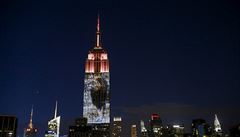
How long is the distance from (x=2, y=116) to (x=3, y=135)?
321 inches

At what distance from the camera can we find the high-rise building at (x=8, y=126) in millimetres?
138250

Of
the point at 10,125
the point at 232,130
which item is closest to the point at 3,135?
the point at 10,125

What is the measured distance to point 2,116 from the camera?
14050cm

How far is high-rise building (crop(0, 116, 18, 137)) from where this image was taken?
5443 inches

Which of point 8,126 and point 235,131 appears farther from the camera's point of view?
point 235,131

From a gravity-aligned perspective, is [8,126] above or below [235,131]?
above

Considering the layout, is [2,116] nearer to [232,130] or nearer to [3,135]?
[3,135]

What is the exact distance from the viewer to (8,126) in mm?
140000

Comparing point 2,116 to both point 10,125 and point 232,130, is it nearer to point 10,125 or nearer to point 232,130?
point 10,125

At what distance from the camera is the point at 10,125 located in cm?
14050

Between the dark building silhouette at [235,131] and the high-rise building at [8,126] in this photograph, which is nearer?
the high-rise building at [8,126]

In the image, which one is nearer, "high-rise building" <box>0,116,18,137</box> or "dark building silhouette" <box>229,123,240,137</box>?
"high-rise building" <box>0,116,18,137</box>

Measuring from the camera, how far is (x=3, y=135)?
5463 inches

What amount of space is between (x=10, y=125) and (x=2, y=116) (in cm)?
524
